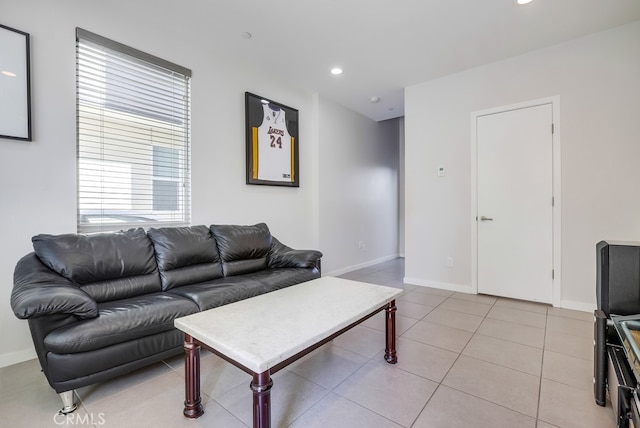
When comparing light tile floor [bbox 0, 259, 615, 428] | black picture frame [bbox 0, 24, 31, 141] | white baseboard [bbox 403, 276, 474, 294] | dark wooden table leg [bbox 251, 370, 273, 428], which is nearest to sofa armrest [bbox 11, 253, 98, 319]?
light tile floor [bbox 0, 259, 615, 428]

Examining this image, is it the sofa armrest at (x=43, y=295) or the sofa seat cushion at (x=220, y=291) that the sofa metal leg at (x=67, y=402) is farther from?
the sofa seat cushion at (x=220, y=291)

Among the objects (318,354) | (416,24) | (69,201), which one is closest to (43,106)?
(69,201)

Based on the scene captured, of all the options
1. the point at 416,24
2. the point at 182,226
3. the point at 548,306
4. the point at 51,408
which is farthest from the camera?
the point at 548,306

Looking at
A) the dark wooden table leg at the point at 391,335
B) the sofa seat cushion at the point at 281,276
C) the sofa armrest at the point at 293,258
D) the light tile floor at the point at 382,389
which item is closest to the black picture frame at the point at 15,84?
the light tile floor at the point at 382,389

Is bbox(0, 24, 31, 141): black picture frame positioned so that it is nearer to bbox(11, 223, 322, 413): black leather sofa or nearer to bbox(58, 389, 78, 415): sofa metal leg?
bbox(11, 223, 322, 413): black leather sofa

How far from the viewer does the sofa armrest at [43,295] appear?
4.52 feet

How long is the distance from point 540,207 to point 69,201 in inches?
174

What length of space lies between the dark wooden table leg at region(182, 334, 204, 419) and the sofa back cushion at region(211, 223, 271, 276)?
4.34 ft

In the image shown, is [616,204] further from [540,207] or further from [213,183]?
[213,183]

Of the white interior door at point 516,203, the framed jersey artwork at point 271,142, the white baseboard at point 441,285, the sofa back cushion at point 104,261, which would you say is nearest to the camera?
the sofa back cushion at point 104,261

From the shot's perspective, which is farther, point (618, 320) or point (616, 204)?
point (616, 204)

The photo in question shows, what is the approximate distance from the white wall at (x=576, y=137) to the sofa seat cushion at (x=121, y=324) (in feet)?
10.6

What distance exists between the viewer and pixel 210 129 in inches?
123

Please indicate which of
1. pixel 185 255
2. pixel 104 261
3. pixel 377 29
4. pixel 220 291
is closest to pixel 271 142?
pixel 377 29
